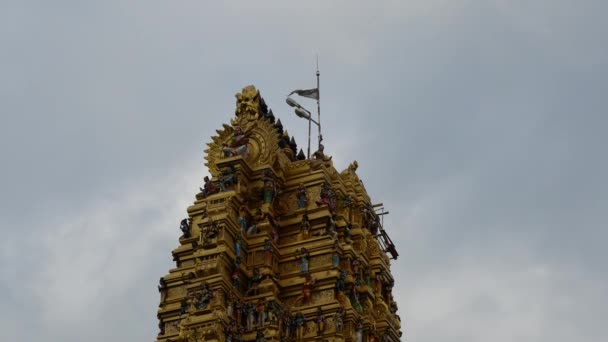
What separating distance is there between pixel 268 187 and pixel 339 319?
239 inches

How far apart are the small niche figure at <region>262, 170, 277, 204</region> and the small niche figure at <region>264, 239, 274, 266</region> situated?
1.85 metres

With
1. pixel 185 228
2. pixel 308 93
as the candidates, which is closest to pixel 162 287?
pixel 185 228

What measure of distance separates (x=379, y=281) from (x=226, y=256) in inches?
275

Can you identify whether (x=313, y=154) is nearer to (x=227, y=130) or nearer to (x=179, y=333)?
(x=227, y=130)

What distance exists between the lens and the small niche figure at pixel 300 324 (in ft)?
159

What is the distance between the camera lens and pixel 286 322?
159 feet

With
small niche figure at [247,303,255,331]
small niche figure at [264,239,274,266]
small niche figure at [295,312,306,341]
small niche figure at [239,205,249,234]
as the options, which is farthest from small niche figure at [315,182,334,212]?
small niche figure at [247,303,255,331]

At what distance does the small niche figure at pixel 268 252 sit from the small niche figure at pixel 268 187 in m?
1.85

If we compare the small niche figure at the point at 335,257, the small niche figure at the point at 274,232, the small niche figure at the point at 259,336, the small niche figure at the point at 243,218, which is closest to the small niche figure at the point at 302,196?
the small niche figure at the point at 274,232

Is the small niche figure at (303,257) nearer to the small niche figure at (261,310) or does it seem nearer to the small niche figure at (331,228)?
the small niche figure at (331,228)

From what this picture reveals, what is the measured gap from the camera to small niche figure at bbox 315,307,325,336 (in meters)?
48.2

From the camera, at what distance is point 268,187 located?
51812mm

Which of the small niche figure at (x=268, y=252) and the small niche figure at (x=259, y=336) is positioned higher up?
the small niche figure at (x=268, y=252)

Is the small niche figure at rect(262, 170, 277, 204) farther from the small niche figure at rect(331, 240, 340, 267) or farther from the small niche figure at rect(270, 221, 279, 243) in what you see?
the small niche figure at rect(331, 240, 340, 267)
